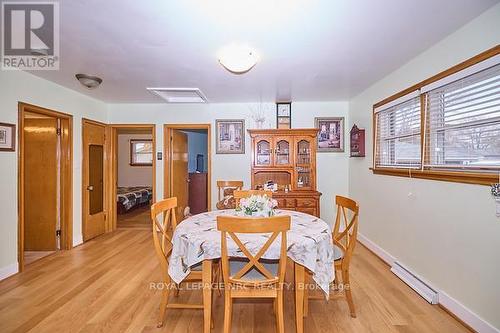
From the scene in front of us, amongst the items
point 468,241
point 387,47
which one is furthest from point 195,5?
point 468,241

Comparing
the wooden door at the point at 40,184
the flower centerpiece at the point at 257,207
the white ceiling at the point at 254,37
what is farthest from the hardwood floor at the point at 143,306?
the white ceiling at the point at 254,37

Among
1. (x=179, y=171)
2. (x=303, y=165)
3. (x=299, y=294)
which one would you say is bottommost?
(x=299, y=294)

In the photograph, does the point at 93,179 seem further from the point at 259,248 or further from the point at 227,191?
the point at 259,248

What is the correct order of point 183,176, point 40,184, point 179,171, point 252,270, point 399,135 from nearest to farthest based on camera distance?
1. point 252,270
2. point 399,135
3. point 40,184
4. point 179,171
5. point 183,176

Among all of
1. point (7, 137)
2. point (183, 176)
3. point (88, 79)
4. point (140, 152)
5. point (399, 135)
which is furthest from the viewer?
point (140, 152)

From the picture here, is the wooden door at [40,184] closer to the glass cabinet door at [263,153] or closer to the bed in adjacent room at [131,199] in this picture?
the bed in adjacent room at [131,199]

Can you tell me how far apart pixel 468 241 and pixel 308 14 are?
2085mm

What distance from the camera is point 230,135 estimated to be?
4777mm

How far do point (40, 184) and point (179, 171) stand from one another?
218cm

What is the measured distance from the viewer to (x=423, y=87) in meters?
2.64

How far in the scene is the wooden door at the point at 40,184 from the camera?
3.79 meters

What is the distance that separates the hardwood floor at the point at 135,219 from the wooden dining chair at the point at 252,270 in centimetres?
383

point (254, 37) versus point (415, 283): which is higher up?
point (254, 37)

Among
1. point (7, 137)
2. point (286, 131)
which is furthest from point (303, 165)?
point (7, 137)
